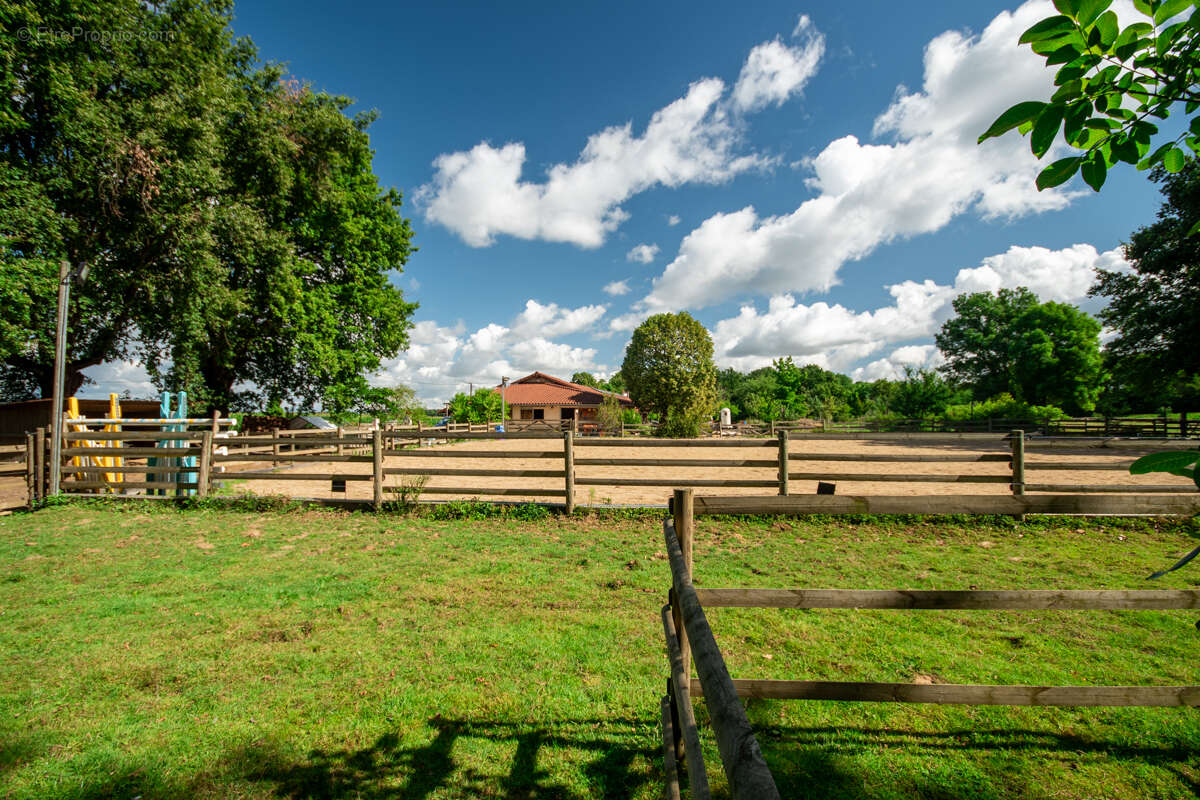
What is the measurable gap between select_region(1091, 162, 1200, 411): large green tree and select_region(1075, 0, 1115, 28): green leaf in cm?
2577

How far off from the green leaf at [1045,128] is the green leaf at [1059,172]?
123mm

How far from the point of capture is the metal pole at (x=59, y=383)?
29.7 feet

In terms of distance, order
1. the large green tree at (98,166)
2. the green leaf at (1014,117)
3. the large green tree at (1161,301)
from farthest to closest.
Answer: the large green tree at (1161,301), the large green tree at (98,166), the green leaf at (1014,117)

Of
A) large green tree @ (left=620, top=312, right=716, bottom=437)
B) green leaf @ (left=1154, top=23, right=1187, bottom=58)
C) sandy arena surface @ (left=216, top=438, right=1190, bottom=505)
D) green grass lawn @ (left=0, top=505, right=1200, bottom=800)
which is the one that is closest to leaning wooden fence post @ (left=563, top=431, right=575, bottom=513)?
sandy arena surface @ (left=216, top=438, right=1190, bottom=505)

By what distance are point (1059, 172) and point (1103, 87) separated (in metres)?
0.21

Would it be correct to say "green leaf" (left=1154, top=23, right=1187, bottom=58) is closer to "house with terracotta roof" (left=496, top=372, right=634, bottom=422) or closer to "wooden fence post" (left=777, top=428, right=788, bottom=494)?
"wooden fence post" (left=777, top=428, right=788, bottom=494)

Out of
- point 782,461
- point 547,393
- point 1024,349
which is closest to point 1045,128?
point 782,461

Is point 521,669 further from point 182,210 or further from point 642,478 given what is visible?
point 182,210

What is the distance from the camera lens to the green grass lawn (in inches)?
99.0

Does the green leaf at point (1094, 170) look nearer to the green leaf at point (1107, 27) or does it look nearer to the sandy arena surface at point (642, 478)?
the green leaf at point (1107, 27)

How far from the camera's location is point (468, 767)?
257 centimetres

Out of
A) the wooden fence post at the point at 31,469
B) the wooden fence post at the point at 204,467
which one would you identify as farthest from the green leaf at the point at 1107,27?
the wooden fence post at the point at 31,469

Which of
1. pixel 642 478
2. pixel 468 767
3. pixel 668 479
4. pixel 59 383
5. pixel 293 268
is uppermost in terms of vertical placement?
pixel 293 268

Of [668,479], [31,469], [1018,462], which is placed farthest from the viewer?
[31,469]
